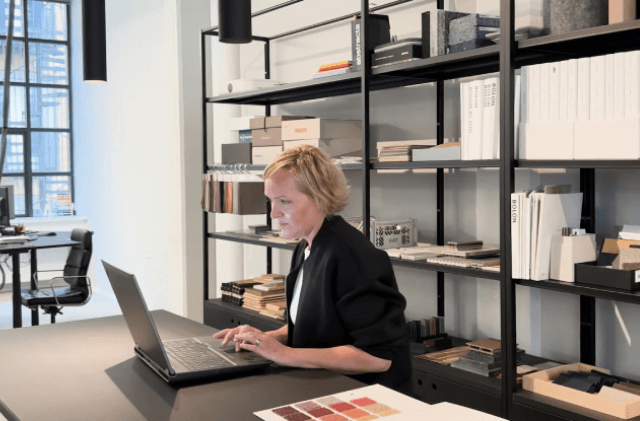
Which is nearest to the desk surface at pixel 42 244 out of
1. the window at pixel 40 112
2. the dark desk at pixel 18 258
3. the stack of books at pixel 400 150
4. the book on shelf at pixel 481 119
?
the dark desk at pixel 18 258

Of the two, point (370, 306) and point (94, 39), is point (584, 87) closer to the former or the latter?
point (370, 306)

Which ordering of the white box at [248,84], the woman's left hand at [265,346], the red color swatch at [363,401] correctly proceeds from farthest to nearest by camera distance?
the white box at [248,84]
the woman's left hand at [265,346]
the red color swatch at [363,401]

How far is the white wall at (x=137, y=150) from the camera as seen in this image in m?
5.91

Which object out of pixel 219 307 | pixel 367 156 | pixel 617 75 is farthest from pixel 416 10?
pixel 219 307

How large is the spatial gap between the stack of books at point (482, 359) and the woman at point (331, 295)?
3.09 ft

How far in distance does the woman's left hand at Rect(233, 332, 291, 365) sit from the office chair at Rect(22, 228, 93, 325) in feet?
12.2

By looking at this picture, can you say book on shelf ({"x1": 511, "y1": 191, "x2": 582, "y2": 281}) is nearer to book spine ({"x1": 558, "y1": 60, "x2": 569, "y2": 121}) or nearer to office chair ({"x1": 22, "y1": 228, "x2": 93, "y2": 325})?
book spine ({"x1": 558, "y1": 60, "x2": 569, "y2": 121})

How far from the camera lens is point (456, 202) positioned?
3.53 m

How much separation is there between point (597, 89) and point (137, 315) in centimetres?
164

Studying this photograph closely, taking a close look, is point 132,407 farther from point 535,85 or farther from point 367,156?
point 367,156

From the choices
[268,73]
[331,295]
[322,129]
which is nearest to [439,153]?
[322,129]

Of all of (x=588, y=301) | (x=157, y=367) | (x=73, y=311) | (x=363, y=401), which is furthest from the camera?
(x=73, y=311)

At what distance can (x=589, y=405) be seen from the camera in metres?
2.46

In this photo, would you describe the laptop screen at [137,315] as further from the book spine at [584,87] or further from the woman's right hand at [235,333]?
the book spine at [584,87]
